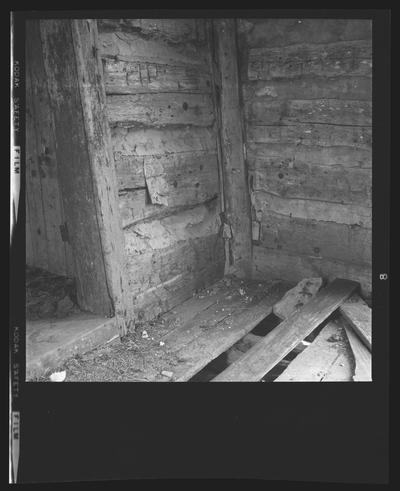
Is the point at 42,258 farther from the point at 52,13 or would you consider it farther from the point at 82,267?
the point at 52,13

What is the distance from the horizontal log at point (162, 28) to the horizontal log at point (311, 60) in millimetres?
317

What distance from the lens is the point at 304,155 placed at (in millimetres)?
3406

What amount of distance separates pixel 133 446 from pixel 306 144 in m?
1.77

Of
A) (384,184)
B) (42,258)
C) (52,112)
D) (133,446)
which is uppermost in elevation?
(52,112)

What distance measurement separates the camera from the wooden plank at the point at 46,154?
2.89 metres

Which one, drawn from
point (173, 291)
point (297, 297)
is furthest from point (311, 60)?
point (173, 291)

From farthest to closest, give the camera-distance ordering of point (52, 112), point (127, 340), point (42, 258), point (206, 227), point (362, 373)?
point (206, 227) < point (42, 258) < point (127, 340) < point (52, 112) < point (362, 373)

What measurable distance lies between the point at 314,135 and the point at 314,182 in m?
0.24

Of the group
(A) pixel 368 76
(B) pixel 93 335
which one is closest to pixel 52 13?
(B) pixel 93 335

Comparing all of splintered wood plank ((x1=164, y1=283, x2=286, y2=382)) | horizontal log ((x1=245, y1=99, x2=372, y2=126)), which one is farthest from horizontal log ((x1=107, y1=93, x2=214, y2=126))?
splintered wood plank ((x1=164, y1=283, x2=286, y2=382))

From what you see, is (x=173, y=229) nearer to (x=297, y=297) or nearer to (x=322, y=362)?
(x=297, y=297)

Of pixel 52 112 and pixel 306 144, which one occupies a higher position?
pixel 52 112

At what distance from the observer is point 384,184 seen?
219cm

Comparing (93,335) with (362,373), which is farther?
(93,335)
